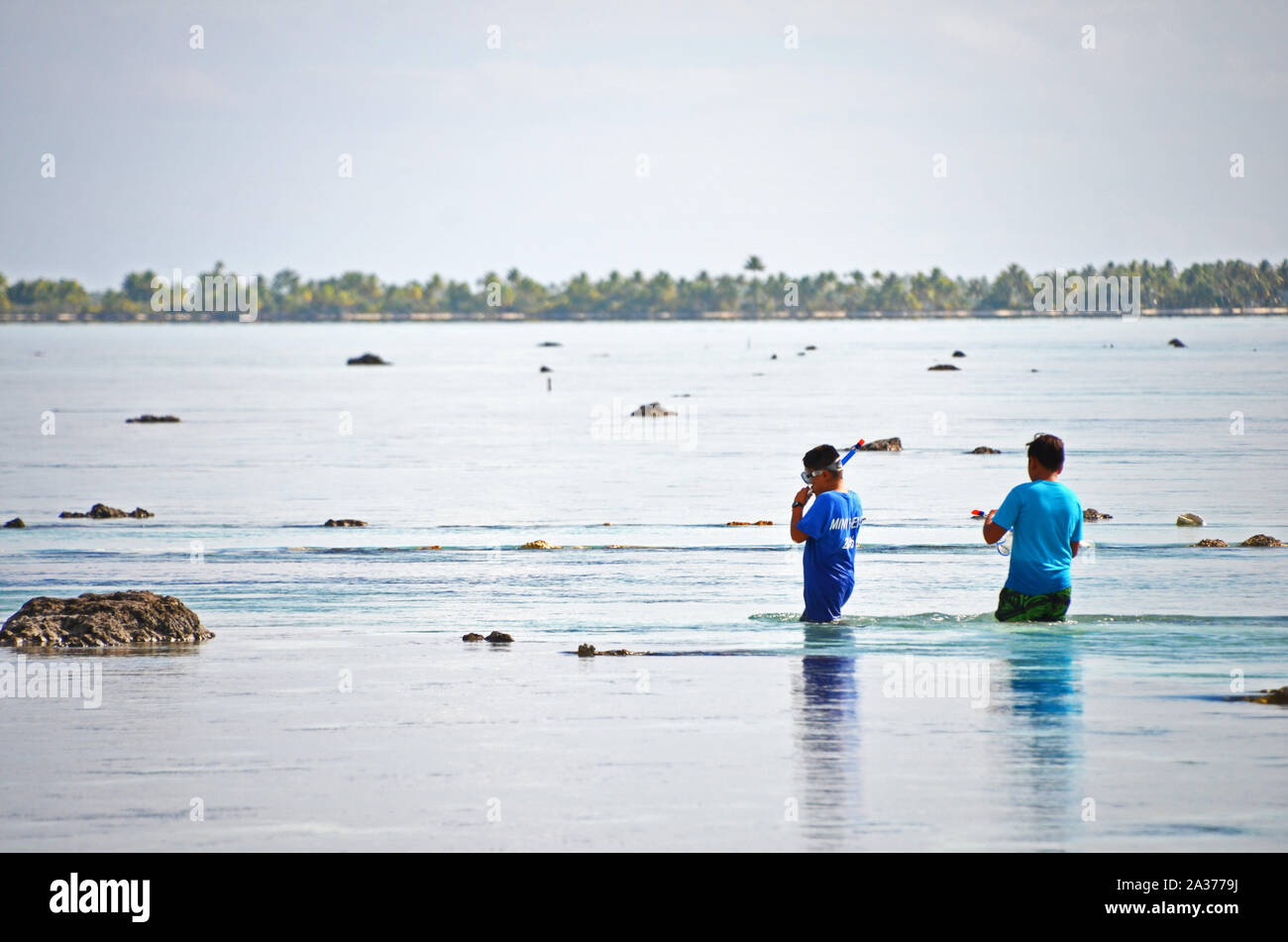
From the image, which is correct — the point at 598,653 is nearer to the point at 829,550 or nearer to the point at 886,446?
the point at 829,550

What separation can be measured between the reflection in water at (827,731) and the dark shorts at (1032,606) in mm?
1386

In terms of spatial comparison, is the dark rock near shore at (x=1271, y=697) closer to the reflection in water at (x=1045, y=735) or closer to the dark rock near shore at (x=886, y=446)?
the reflection in water at (x=1045, y=735)

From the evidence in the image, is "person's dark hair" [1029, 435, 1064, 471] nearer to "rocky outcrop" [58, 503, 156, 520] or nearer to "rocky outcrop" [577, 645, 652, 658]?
"rocky outcrop" [577, 645, 652, 658]

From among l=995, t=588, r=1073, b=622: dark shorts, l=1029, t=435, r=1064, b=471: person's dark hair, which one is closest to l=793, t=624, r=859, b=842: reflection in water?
l=995, t=588, r=1073, b=622: dark shorts

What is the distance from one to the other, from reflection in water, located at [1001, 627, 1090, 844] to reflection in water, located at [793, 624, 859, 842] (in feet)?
3.17

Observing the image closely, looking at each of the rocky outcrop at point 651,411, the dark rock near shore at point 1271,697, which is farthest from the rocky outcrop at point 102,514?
the rocky outcrop at point 651,411

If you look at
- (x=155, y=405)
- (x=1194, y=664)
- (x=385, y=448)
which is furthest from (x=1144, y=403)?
(x=1194, y=664)

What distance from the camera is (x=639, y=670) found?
14.5 m

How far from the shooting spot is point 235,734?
1216 centimetres

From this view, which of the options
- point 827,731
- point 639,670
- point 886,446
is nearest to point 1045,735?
point 827,731

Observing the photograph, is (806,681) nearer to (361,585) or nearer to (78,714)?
(78,714)

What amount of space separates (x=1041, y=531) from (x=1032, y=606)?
988mm

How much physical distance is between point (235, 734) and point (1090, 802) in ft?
18.1

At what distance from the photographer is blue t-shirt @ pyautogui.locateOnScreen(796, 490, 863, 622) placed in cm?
1570
